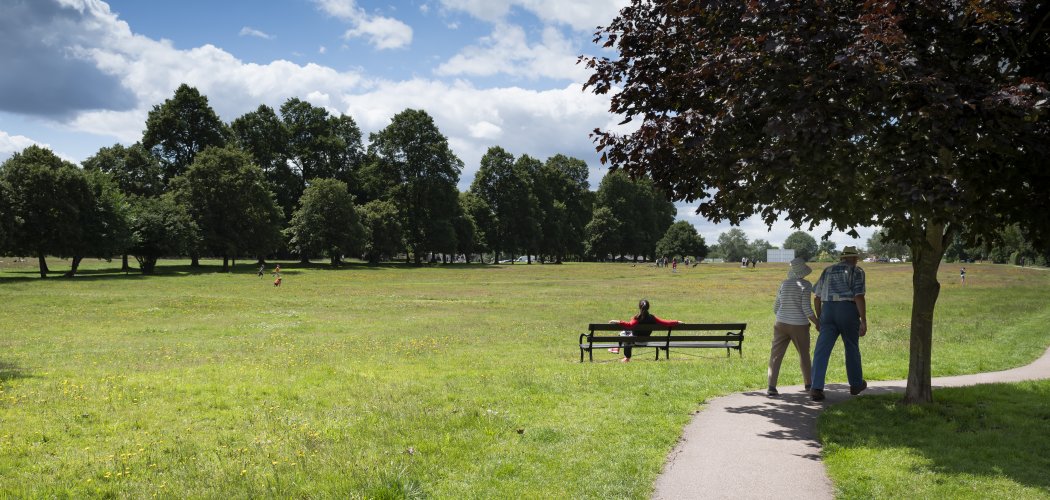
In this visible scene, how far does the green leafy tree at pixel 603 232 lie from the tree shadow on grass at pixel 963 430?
104446 millimetres

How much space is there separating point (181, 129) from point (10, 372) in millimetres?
67433

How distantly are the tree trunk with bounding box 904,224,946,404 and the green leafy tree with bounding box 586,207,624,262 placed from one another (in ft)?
345

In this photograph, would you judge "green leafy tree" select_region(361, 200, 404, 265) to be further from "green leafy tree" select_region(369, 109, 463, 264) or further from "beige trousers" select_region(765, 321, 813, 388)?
"beige trousers" select_region(765, 321, 813, 388)

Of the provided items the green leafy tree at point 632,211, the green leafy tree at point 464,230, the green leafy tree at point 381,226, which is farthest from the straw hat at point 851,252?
the green leafy tree at point 632,211

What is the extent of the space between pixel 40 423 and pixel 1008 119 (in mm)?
11780

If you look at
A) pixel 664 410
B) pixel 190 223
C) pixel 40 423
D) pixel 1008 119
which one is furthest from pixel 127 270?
pixel 1008 119

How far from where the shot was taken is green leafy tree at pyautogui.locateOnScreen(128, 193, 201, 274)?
185 feet

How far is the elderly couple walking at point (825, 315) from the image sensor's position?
9.46 m

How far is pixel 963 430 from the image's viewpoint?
7781 mm

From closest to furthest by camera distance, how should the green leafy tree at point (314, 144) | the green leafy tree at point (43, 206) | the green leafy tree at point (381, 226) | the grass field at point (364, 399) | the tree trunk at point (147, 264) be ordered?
1. the grass field at point (364, 399)
2. the green leafy tree at point (43, 206)
3. the tree trunk at point (147, 264)
4. the green leafy tree at point (381, 226)
5. the green leafy tree at point (314, 144)

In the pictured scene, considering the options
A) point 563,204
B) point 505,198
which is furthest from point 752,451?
point 563,204

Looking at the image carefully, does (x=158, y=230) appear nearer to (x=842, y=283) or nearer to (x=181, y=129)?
(x=181, y=129)

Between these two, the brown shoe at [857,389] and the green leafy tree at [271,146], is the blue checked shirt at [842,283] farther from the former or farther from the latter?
the green leafy tree at [271,146]

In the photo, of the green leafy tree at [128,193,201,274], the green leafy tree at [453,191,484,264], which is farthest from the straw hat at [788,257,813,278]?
the green leafy tree at [453,191,484,264]
